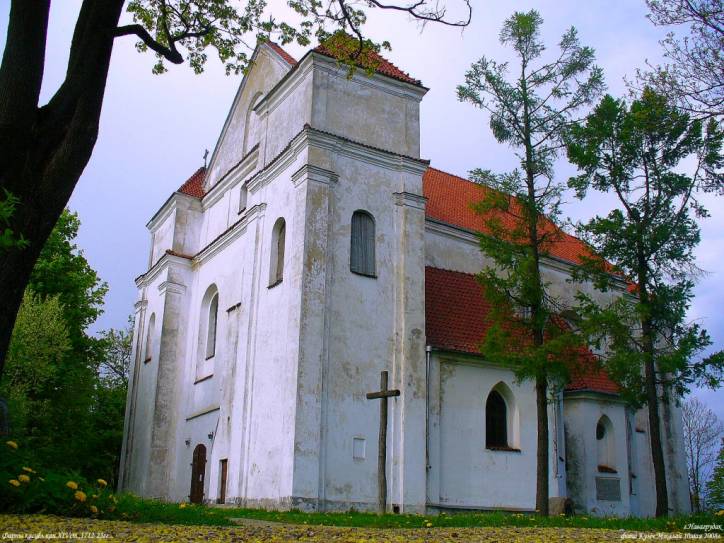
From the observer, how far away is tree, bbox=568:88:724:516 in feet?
53.5

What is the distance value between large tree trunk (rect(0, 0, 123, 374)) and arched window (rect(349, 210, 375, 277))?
421 inches

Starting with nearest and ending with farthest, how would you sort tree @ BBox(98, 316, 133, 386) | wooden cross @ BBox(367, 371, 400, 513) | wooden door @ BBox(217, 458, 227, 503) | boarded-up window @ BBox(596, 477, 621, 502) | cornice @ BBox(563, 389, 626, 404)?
wooden cross @ BBox(367, 371, 400, 513)
wooden door @ BBox(217, 458, 227, 503)
boarded-up window @ BBox(596, 477, 621, 502)
cornice @ BBox(563, 389, 626, 404)
tree @ BBox(98, 316, 133, 386)

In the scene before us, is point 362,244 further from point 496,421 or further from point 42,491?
point 42,491

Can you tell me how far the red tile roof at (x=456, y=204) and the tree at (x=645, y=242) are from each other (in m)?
4.43

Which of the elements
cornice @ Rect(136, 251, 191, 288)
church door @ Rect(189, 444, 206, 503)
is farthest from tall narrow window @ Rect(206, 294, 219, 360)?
church door @ Rect(189, 444, 206, 503)

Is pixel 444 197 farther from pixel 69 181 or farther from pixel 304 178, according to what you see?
pixel 69 181

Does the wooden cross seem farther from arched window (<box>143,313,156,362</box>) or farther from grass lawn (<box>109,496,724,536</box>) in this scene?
arched window (<box>143,313,156,362</box>)

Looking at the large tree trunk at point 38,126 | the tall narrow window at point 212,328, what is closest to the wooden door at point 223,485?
the tall narrow window at point 212,328

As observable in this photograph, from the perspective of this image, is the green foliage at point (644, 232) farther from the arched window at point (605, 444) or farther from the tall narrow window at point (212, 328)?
the tall narrow window at point (212, 328)

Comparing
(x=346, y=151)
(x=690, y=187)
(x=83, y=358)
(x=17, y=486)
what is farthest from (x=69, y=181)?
(x=83, y=358)

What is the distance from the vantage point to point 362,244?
1872 cm

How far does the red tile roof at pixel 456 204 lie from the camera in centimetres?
2373

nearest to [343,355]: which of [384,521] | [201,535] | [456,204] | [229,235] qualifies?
[384,521]

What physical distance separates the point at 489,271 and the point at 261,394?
6175 mm
